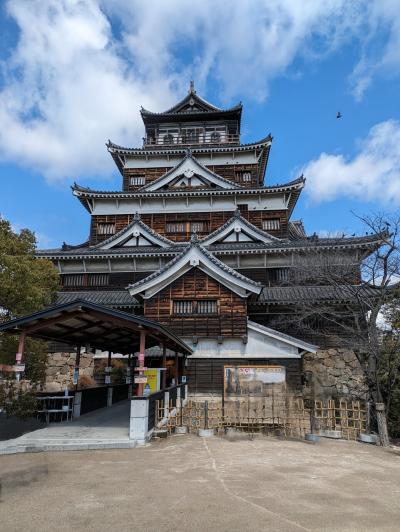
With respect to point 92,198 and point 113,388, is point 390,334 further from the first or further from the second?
point 92,198

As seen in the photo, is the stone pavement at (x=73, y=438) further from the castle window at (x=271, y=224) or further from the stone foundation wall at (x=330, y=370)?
the castle window at (x=271, y=224)

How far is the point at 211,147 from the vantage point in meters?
30.7

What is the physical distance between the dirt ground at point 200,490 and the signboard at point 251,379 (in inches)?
164

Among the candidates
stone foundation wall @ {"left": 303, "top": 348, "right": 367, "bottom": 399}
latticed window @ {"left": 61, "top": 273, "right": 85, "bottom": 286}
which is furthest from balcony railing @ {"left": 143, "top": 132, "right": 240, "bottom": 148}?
stone foundation wall @ {"left": 303, "top": 348, "right": 367, "bottom": 399}

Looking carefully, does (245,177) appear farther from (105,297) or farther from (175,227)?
(105,297)

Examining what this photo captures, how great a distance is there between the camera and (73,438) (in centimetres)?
982

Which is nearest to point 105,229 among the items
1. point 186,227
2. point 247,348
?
point 186,227

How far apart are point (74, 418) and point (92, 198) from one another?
18.3 metres

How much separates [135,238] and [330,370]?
14.7 metres

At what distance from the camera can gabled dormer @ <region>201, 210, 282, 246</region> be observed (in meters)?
25.1

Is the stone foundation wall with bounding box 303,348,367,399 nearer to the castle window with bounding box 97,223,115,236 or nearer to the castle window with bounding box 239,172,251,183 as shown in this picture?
the castle window with bounding box 239,172,251,183

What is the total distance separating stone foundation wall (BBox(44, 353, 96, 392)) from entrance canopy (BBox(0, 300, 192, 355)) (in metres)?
6.89

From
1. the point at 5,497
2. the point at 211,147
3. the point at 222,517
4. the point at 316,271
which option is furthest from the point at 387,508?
the point at 211,147

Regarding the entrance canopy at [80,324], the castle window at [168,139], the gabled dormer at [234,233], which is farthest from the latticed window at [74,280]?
Answer: the castle window at [168,139]
